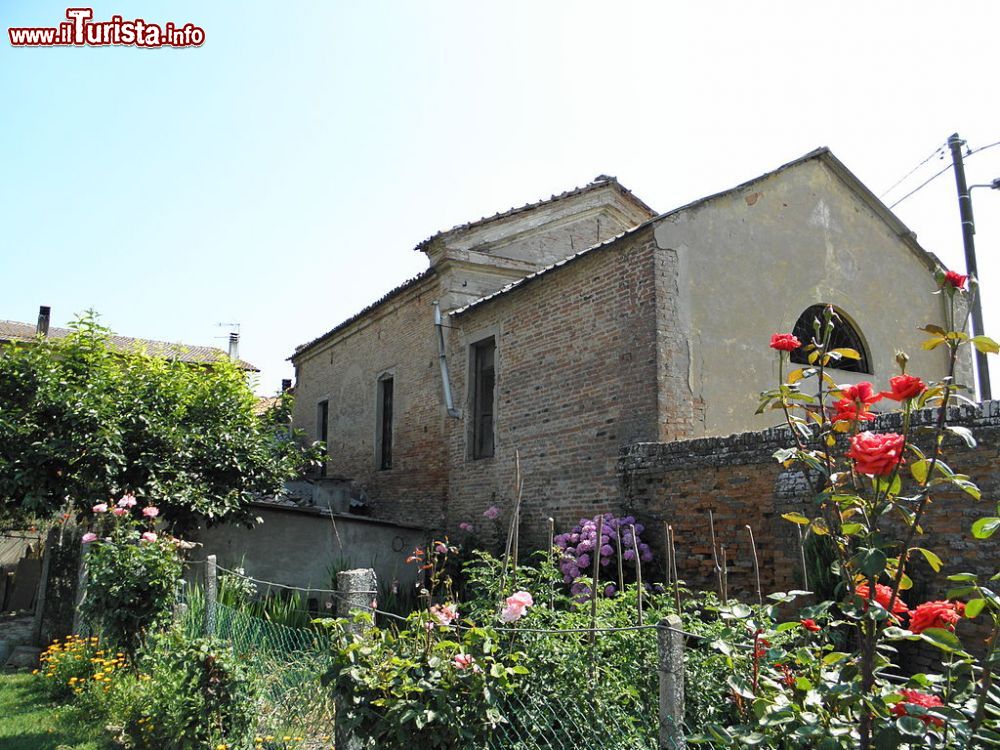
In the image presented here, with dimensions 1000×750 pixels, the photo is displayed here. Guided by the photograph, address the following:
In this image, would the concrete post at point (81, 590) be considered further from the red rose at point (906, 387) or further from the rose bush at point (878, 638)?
the red rose at point (906, 387)

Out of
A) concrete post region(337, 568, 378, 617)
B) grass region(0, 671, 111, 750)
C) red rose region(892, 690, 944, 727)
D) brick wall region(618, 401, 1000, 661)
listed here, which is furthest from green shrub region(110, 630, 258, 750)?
brick wall region(618, 401, 1000, 661)

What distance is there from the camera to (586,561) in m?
7.94

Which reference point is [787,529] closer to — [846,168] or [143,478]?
[846,168]

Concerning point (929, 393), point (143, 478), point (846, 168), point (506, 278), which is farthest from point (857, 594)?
point (506, 278)

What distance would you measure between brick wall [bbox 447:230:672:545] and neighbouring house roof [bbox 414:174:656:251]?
2077 millimetres

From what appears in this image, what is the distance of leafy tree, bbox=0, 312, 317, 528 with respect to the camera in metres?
8.28

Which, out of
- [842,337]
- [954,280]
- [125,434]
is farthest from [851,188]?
[125,434]

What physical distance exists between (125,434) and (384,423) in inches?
275

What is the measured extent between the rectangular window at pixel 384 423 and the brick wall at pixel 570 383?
3604 mm

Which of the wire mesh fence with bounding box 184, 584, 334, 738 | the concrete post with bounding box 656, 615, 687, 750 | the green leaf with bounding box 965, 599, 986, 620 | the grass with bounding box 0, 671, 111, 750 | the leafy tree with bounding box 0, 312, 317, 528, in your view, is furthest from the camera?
the leafy tree with bounding box 0, 312, 317, 528

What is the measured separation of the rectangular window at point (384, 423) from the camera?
599 inches

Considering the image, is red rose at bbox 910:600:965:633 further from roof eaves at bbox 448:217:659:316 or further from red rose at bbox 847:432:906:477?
roof eaves at bbox 448:217:659:316

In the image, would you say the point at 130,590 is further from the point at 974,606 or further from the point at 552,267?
the point at 552,267

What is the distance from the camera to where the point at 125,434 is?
28.6ft
